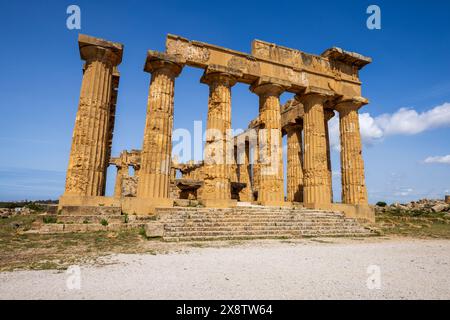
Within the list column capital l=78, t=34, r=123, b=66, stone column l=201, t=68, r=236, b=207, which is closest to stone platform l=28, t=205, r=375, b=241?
stone column l=201, t=68, r=236, b=207

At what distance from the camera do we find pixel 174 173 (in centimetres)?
Answer: 3381

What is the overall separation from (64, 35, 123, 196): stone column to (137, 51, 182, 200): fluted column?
1.98m

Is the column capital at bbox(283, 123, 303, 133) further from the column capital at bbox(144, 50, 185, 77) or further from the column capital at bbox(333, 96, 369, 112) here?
the column capital at bbox(144, 50, 185, 77)

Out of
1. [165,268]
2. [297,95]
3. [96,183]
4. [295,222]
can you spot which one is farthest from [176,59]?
[165,268]

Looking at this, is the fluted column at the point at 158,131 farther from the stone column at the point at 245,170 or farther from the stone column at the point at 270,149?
the stone column at the point at 245,170

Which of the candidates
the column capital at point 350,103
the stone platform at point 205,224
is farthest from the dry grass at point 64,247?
the column capital at point 350,103

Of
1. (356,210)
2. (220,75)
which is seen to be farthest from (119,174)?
(356,210)

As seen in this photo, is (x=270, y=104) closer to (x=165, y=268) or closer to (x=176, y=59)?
(x=176, y=59)

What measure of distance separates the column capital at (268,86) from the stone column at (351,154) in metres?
5.53

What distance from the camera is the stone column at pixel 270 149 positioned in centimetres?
1638

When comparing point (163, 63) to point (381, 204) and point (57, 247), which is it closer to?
point (57, 247)

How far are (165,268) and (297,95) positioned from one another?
17.3 meters

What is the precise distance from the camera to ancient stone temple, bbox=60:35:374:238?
13023 mm

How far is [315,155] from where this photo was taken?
59.1 feet
